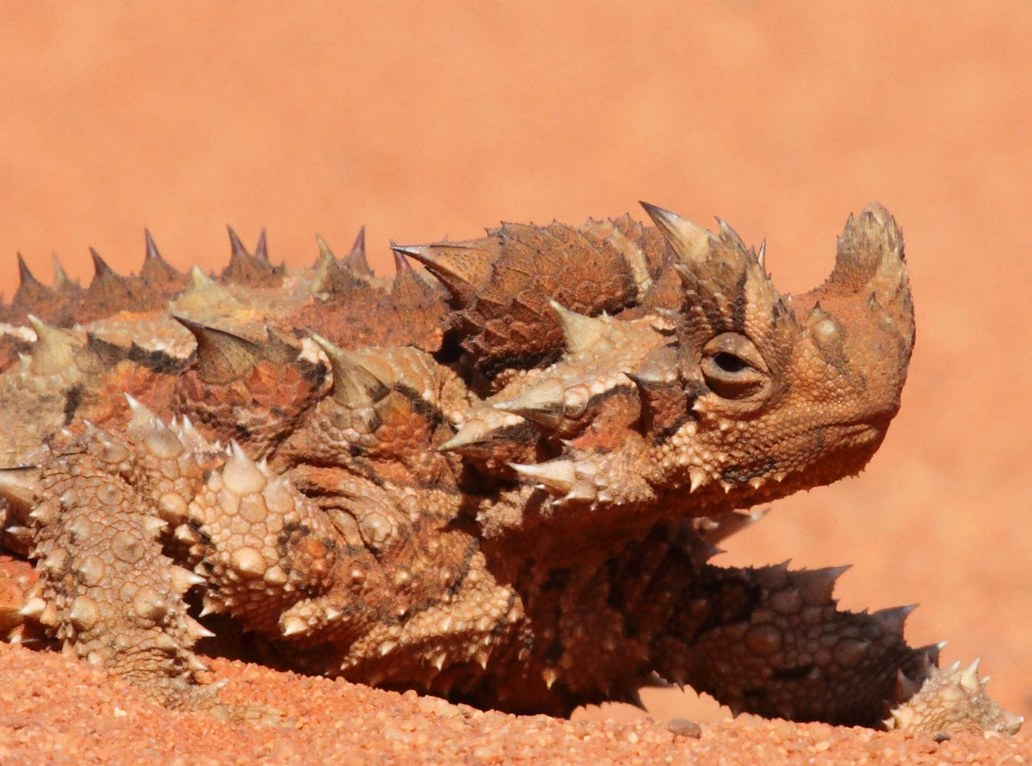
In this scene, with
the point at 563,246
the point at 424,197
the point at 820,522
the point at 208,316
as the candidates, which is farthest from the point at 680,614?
the point at 424,197

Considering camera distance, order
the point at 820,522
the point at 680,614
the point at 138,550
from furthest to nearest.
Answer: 1. the point at 820,522
2. the point at 680,614
3. the point at 138,550

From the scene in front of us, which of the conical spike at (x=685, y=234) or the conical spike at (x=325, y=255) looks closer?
the conical spike at (x=685, y=234)

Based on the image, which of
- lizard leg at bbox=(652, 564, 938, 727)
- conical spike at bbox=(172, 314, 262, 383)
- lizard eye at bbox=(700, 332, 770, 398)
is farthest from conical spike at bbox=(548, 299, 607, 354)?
lizard leg at bbox=(652, 564, 938, 727)

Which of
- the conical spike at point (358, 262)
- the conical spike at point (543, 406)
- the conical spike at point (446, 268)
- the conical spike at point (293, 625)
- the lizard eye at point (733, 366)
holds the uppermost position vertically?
the conical spike at point (358, 262)

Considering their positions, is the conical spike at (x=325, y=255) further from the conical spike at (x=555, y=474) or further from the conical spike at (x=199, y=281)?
the conical spike at (x=555, y=474)

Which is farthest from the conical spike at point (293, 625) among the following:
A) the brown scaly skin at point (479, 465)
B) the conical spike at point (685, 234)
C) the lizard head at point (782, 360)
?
the conical spike at point (685, 234)

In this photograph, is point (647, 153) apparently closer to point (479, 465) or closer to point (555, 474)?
point (479, 465)

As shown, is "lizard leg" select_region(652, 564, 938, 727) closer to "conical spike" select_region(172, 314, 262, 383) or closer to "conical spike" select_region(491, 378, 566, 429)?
"conical spike" select_region(491, 378, 566, 429)

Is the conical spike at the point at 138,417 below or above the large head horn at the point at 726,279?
below

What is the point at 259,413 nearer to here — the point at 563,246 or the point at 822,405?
the point at 563,246
